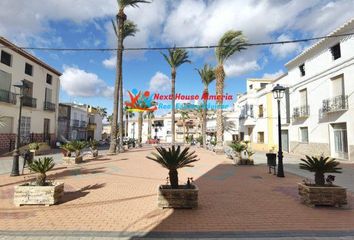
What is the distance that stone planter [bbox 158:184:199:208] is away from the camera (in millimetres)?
6605

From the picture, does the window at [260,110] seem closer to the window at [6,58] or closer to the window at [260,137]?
the window at [260,137]

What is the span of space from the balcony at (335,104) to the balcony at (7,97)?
25858mm

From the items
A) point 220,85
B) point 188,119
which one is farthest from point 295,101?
point 188,119

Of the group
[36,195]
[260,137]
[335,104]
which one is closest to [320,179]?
[36,195]

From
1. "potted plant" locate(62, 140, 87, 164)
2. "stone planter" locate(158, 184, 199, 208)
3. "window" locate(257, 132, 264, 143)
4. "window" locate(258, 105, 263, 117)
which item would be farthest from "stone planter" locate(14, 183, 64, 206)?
"window" locate(258, 105, 263, 117)

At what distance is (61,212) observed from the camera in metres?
6.26

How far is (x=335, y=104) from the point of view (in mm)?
18828

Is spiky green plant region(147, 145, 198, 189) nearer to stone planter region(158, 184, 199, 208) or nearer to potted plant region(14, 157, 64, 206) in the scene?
stone planter region(158, 184, 199, 208)

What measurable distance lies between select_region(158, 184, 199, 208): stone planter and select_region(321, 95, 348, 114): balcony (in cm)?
1596

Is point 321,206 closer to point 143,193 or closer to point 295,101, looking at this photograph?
point 143,193

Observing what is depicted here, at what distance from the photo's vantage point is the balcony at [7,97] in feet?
70.8

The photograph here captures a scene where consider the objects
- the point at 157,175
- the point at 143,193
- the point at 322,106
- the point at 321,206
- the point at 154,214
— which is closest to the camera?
the point at 154,214

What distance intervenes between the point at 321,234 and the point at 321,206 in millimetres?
2120

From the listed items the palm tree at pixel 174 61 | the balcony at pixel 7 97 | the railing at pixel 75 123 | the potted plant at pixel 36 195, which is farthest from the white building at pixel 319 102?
the railing at pixel 75 123
